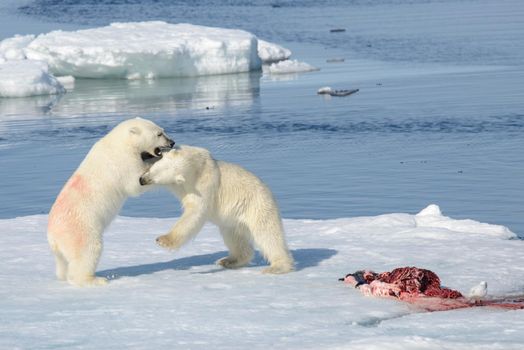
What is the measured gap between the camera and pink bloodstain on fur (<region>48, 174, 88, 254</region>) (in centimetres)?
608

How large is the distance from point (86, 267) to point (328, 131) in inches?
417

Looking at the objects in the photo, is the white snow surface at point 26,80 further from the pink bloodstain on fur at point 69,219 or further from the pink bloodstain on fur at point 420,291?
the pink bloodstain on fur at point 420,291

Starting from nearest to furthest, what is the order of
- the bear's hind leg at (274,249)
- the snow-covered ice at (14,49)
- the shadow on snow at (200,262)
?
the bear's hind leg at (274,249) < the shadow on snow at (200,262) < the snow-covered ice at (14,49)

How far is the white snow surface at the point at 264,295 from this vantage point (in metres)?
4.89

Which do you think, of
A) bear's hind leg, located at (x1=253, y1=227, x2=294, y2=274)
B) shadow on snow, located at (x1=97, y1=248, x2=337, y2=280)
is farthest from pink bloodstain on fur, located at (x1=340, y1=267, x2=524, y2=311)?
shadow on snow, located at (x1=97, y1=248, x2=337, y2=280)

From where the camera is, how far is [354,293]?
5.88 m

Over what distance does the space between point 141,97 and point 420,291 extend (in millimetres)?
16270

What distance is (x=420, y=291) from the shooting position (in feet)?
19.1

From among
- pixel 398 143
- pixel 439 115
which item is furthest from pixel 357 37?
pixel 398 143

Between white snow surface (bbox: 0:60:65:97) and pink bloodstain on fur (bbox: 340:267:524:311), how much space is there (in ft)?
54.5

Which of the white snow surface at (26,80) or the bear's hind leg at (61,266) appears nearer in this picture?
the bear's hind leg at (61,266)

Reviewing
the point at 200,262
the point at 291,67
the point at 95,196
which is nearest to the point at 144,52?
the point at 291,67

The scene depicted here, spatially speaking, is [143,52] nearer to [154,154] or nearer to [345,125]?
[345,125]

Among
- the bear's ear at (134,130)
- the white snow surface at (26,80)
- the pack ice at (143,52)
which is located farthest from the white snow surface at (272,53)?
the bear's ear at (134,130)
